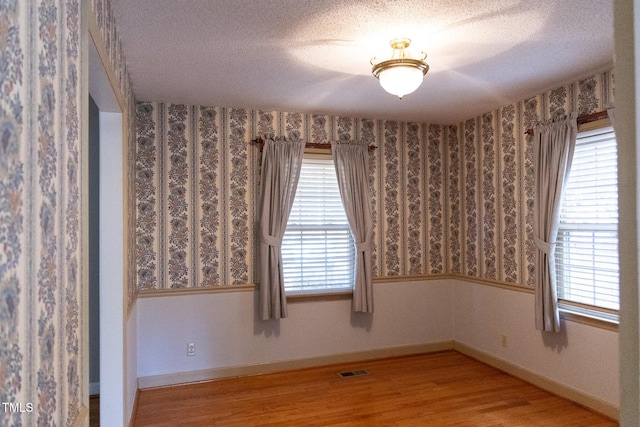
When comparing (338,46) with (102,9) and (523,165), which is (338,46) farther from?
(523,165)

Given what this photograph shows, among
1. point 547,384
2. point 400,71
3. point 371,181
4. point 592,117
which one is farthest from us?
point 371,181

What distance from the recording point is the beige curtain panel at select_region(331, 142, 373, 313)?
174 inches

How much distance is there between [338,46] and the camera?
2727 mm

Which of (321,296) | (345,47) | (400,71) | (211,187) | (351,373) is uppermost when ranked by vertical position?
(345,47)

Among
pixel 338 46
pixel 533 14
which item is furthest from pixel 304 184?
pixel 533 14

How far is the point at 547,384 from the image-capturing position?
3682 mm

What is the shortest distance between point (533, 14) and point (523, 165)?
190 cm

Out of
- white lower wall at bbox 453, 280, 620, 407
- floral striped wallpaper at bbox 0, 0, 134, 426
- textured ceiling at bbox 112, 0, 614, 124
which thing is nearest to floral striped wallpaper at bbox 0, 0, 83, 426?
floral striped wallpaper at bbox 0, 0, 134, 426

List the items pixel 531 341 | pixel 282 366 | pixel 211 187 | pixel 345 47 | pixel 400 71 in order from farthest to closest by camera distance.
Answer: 1. pixel 282 366
2. pixel 211 187
3. pixel 531 341
4. pixel 345 47
5. pixel 400 71

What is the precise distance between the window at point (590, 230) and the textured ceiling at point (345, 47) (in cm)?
64

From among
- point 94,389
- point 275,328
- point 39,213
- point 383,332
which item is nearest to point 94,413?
point 94,389

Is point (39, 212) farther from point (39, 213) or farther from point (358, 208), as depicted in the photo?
point (358, 208)

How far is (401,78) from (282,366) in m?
3.02

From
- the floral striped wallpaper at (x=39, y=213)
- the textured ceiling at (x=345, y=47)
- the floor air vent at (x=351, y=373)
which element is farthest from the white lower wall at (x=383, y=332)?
the floral striped wallpaper at (x=39, y=213)
